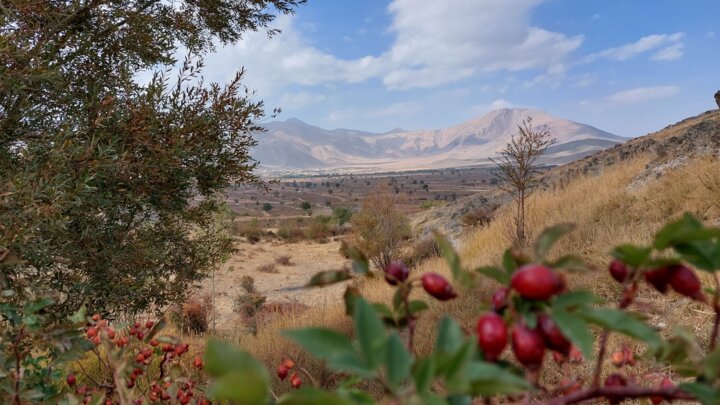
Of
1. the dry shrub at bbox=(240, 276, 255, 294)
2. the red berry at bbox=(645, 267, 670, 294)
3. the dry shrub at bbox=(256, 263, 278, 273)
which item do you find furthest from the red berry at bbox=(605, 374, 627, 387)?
the dry shrub at bbox=(256, 263, 278, 273)

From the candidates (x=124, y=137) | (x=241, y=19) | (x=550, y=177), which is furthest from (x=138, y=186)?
(x=550, y=177)

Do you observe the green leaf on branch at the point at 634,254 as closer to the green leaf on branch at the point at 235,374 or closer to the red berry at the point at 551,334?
the red berry at the point at 551,334

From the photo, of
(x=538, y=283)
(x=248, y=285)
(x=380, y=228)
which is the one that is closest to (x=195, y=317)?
(x=248, y=285)

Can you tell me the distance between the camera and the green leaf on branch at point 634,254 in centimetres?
53

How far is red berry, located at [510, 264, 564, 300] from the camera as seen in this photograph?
53 centimetres

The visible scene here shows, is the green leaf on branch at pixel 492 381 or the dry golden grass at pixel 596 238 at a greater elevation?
the green leaf on branch at pixel 492 381

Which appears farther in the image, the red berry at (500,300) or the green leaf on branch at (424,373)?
the red berry at (500,300)

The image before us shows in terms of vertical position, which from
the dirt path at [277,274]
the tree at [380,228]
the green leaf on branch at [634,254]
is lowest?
the dirt path at [277,274]

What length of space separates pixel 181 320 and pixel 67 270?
718 cm

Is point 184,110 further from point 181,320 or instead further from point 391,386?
point 181,320

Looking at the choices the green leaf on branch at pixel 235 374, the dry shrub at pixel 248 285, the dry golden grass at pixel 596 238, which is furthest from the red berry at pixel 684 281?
the dry shrub at pixel 248 285

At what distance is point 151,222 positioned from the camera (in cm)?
489

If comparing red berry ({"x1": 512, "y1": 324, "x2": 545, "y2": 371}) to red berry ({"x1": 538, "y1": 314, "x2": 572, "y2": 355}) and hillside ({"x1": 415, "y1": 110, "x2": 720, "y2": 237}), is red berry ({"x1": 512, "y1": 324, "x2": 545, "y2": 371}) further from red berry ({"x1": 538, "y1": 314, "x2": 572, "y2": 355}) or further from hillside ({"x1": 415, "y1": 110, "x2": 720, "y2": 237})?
hillside ({"x1": 415, "y1": 110, "x2": 720, "y2": 237})

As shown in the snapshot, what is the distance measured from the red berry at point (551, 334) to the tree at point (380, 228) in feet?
44.3
